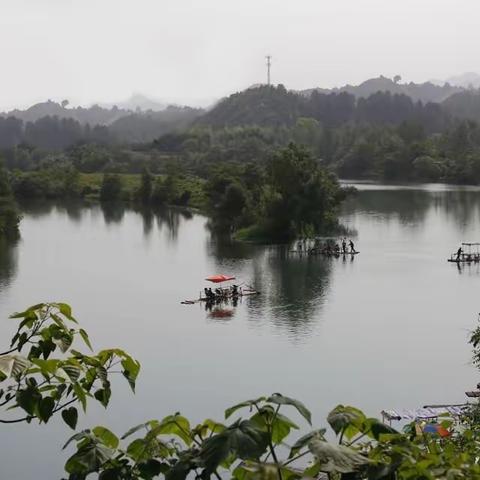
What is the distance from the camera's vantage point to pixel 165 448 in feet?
8.34

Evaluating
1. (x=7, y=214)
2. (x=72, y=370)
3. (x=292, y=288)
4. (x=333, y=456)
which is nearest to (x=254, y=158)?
(x=7, y=214)

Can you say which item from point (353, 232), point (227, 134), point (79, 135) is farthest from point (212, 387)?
point (79, 135)

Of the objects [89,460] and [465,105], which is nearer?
[89,460]

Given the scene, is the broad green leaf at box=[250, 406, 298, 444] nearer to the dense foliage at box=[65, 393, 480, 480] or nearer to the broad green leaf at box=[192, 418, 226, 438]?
the dense foliage at box=[65, 393, 480, 480]

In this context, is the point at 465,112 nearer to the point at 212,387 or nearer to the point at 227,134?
the point at 227,134

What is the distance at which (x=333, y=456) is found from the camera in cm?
204

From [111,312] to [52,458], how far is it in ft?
41.4

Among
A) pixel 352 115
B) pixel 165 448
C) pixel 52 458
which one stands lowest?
pixel 52 458

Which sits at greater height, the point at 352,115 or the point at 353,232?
the point at 352,115

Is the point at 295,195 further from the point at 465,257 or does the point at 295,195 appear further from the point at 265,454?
the point at 265,454

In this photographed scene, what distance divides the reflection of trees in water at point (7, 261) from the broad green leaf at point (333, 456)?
98.7ft

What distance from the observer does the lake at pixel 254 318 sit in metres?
18.1

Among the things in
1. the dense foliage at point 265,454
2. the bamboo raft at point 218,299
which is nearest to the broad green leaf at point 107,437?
the dense foliage at point 265,454

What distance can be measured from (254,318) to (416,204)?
133ft
